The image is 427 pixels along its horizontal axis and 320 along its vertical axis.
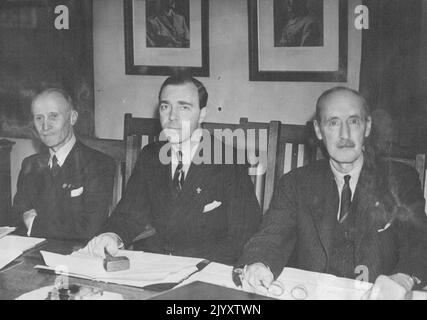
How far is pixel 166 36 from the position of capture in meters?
1.70

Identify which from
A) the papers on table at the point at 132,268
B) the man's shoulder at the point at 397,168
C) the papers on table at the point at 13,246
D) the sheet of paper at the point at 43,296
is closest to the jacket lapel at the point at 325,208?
the man's shoulder at the point at 397,168

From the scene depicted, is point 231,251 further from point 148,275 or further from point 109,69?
point 109,69

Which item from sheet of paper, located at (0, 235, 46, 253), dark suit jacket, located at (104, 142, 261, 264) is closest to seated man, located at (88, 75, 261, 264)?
dark suit jacket, located at (104, 142, 261, 264)

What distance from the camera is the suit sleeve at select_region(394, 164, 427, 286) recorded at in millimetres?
1039

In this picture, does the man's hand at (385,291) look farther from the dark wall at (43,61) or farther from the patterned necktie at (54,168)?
the dark wall at (43,61)

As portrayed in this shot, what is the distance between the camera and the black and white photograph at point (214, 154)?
0.98 metres

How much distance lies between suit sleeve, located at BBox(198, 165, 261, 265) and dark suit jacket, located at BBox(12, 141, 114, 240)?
1.37ft

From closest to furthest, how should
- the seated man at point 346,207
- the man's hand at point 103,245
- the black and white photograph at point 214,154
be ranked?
the black and white photograph at point 214,154 → the man's hand at point 103,245 → the seated man at point 346,207

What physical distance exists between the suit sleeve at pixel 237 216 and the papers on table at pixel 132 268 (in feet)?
1.11

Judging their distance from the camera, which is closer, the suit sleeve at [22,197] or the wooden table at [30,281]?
the wooden table at [30,281]

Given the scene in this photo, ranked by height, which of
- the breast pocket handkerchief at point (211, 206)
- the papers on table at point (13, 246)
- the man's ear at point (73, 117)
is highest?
the man's ear at point (73, 117)

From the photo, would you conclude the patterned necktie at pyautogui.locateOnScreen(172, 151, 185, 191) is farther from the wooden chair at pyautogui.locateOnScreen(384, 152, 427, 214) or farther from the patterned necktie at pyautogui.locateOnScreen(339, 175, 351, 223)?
the wooden chair at pyautogui.locateOnScreen(384, 152, 427, 214)

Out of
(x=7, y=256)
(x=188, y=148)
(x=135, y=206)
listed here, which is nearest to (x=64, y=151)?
(x=135, y=206)

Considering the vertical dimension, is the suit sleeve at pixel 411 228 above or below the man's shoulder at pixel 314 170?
below
